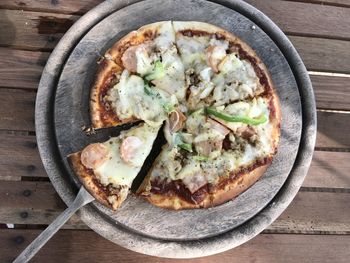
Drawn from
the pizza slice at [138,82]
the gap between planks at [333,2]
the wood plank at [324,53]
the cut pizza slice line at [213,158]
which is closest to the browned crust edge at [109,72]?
the pizza slice at [138,82]

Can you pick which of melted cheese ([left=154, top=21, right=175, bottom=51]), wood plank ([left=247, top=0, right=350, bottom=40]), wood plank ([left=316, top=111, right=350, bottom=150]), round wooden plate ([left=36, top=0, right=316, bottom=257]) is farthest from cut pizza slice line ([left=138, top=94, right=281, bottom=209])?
wood plank ([left=247, top=0, right=350, bottom=40])

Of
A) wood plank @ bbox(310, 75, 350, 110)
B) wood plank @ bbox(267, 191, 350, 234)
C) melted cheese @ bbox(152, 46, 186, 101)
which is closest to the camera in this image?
melted cheese @ bbox(152, 46, 186, 101)

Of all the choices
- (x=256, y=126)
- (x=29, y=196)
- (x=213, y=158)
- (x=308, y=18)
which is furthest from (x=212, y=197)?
(x=308, y=18)

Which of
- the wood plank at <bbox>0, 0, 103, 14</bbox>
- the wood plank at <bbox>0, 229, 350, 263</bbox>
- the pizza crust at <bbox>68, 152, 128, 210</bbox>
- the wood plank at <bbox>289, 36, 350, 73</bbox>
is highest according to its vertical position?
the wood plank at <bbox>289, 36, 350, 73</bbox>

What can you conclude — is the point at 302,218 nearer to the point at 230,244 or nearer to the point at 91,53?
the point at 230,244

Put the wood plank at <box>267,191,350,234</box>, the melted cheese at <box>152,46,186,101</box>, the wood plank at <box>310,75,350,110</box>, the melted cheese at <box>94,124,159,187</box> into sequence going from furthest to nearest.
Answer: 1. the wood plank at <box>310,75,350,110</box>
2. the wood plank at <box>267,191,350,234</box>
3. the melted cheese at <box>152,46,186,101</box>
4. the melted cheese at <box>94,124,159,187</box>

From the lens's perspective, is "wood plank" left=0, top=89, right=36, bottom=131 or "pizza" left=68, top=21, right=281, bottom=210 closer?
"pizza" left=68, top=21, right=281, bottom=210

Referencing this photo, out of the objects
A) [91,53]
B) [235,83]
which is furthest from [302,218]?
[91,53]

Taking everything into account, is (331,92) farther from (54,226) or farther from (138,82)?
(54,226)

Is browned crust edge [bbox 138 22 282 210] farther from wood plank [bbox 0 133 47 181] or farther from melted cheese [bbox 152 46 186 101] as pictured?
wood plank [bbox 0 133 47 181]
